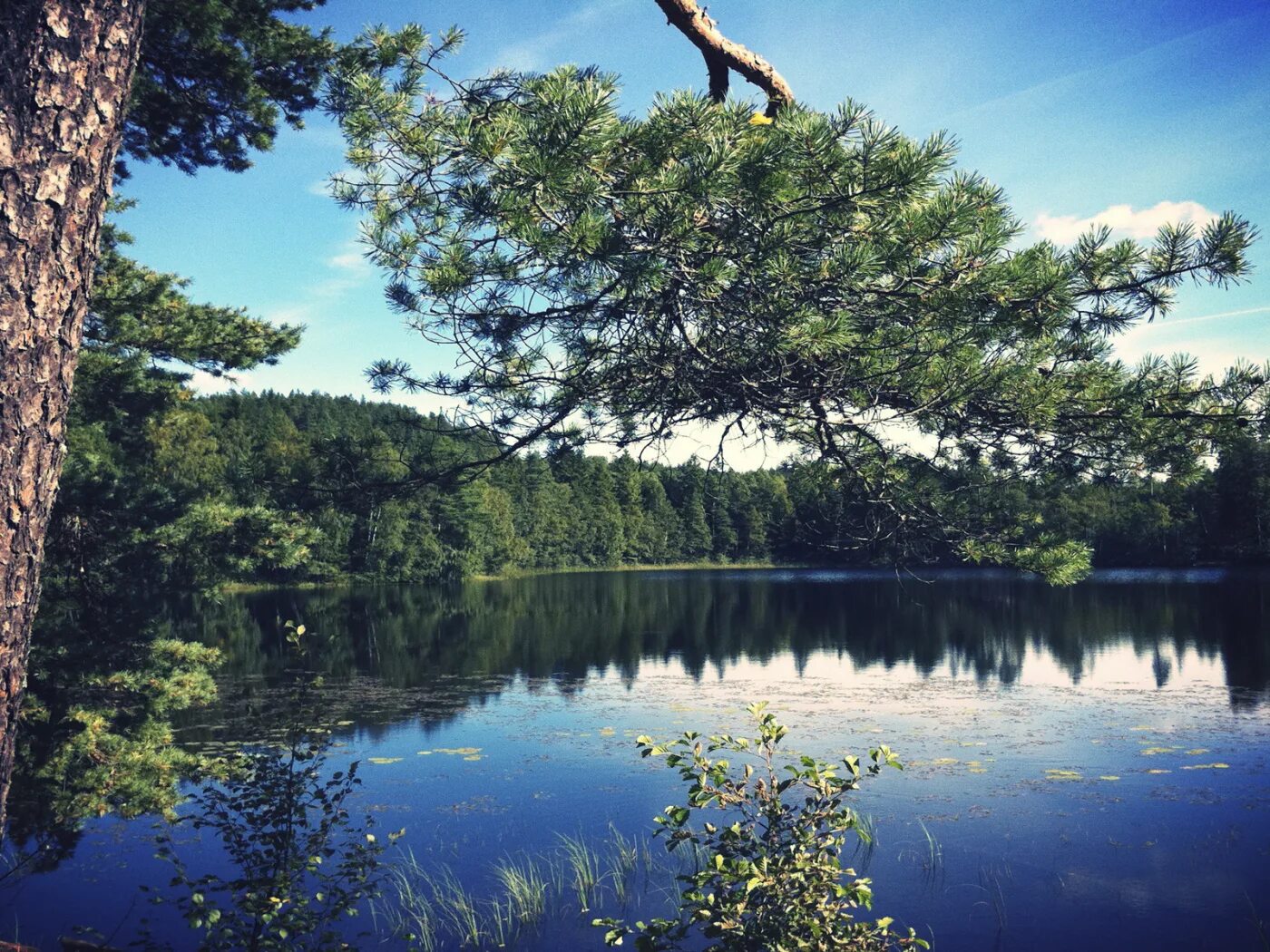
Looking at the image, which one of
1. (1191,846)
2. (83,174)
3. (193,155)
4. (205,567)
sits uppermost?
(193,155)

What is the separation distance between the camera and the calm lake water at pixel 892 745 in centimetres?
648

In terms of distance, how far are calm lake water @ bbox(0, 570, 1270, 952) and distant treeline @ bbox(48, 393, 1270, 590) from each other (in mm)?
1448

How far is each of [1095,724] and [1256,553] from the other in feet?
120

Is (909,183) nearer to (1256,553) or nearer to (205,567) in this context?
(205,567)

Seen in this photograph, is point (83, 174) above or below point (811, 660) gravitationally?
above

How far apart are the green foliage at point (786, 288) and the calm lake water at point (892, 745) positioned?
2.18m

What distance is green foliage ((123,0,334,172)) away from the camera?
5.41 metres

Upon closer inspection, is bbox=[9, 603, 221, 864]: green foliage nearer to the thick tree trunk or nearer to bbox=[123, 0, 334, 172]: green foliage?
bbox=[123, 0, 334, 172]: green foliage

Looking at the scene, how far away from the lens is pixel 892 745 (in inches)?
417

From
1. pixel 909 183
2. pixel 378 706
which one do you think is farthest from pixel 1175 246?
pixel 378 706

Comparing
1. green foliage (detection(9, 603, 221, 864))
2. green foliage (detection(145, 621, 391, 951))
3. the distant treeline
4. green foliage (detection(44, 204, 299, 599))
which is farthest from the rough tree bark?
green foliage (detection(44, 204, 299, 599))

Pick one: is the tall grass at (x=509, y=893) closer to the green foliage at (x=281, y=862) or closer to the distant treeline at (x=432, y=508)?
the green foliage at (x=281, y=862)

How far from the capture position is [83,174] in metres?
1.75

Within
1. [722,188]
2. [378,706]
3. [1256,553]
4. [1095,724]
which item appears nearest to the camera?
[722,188]
